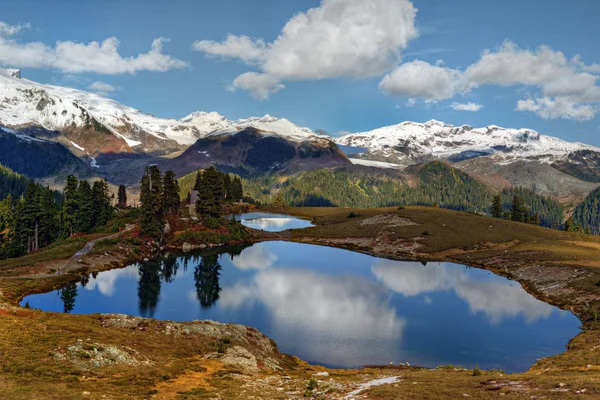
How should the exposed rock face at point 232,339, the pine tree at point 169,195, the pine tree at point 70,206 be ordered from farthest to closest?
the pine tree at point 169,195 → the pine tree at point 70,206 → the exposed rock face at point 232,339

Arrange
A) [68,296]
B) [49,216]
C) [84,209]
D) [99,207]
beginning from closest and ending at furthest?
[68,296] < [49,216] < [84,209] < [99,207]

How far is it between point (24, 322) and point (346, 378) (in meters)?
33.8

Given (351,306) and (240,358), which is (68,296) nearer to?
(240,358)

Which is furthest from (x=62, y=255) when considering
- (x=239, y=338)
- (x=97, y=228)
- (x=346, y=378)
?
(x=346, y=378)

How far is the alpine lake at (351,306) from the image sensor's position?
61188mm

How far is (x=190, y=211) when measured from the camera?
6462 inches

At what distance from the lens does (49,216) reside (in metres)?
124

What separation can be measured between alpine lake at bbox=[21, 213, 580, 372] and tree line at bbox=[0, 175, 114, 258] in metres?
32.1

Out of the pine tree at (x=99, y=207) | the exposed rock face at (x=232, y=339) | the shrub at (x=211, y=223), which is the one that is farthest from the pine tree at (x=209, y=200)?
the exposed rock face at (x=232, y=339)

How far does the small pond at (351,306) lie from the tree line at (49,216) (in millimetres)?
31944

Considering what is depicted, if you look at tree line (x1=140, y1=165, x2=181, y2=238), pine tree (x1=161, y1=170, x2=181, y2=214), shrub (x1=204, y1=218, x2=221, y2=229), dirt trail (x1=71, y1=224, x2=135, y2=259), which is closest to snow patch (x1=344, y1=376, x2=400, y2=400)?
dirt trail (x1=71, y1=224, x2=135, y2=259)

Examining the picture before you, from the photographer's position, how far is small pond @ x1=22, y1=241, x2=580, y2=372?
201 ft

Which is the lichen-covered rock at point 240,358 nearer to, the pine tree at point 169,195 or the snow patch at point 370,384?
the snow patch at point 370,384

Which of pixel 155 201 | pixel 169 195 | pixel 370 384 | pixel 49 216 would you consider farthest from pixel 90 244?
pixel 370 384
